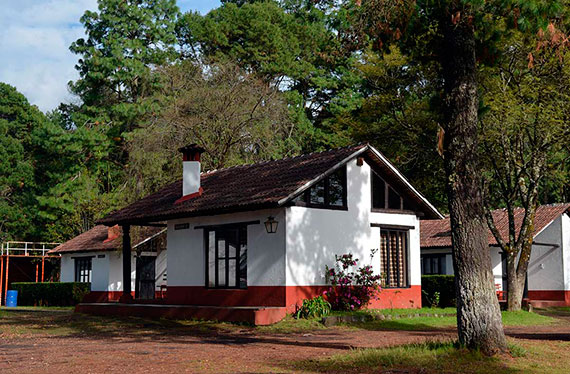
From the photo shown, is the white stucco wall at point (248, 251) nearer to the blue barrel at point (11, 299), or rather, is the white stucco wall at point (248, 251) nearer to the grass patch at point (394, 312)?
the grass patch at point (394, 312)

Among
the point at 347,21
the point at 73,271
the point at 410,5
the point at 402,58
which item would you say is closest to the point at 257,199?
the point at 347,21

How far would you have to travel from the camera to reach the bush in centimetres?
1991

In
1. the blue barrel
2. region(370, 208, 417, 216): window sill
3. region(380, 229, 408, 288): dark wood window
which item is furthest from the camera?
the blue barrel

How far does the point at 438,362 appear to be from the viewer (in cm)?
1095

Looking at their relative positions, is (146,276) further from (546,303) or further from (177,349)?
(177,349)

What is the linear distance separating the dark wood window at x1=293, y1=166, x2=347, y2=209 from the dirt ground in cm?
415

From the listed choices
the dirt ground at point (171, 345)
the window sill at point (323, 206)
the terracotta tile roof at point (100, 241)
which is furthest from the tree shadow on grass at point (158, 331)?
the terracotta tile roof at point (100, 241)

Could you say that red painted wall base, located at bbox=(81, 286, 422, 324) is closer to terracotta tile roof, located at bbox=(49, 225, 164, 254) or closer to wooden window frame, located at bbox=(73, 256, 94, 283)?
terracotta tile roof, located at bbox=(49, 225, 164, 254)

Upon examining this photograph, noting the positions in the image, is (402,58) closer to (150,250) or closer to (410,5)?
(150,250)

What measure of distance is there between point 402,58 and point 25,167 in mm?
31665

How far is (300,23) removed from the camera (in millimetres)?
47812

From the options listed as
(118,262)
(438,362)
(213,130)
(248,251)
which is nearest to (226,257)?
(248,251)

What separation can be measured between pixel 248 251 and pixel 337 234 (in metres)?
2.72

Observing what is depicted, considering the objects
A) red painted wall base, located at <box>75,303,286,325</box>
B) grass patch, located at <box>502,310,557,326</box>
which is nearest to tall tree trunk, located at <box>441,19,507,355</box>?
red painted wall base, located at <box>75,303,286,325</box>
